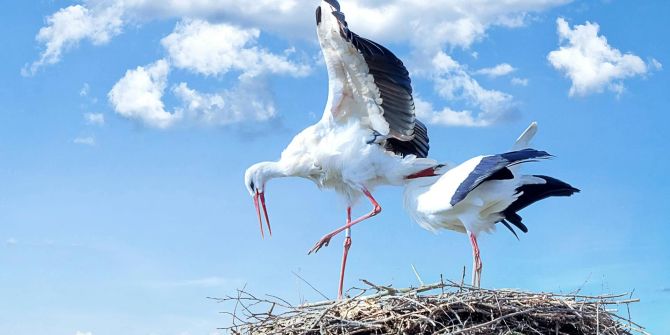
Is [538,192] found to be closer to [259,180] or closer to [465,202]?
[465,202]

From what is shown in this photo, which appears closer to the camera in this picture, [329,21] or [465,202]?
[465,202]

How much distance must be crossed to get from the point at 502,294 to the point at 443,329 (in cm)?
57

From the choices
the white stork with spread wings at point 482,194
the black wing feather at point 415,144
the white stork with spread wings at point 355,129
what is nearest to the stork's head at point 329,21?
the white stork with spread wings at point 355,129

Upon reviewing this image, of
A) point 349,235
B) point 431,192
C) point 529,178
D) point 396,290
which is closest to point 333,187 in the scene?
point 349,235

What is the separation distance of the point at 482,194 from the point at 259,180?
2.37 meters

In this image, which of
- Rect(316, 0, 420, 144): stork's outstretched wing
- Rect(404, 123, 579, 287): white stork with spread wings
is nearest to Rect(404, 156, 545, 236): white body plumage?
Rect(404, 123, 579, 287): white stork with spread wings

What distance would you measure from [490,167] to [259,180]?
255cm

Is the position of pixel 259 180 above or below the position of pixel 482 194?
above

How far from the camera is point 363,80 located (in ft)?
28.7

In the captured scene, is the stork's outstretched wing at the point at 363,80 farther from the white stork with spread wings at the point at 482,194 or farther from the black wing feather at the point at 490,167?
the black wing feather at the point at 490,167

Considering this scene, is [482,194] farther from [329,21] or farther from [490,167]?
[329,21]

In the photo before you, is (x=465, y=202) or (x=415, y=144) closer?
(x=465, y=202)

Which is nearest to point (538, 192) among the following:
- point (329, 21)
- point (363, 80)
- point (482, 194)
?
point (482, 194)

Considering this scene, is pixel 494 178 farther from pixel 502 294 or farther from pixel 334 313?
pixel 334 313
